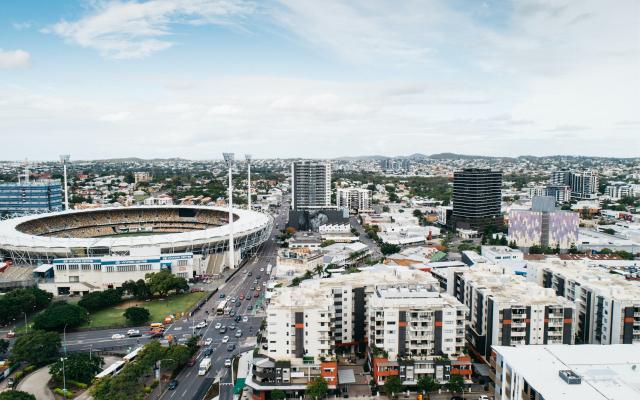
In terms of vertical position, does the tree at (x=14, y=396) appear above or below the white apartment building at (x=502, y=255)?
below

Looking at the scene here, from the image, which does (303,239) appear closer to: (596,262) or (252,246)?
(252,246)

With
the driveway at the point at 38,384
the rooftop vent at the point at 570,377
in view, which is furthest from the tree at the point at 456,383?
the driveway at the point at 38,384

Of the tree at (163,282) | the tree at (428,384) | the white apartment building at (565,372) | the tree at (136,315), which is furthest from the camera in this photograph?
the tree at (163,282)

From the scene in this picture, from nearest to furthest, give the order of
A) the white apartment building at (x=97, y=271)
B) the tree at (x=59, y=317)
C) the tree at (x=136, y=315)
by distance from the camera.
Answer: the tree at (x=59, y=317) → the tree at (x=136, y=315) → the white apartment building at (x=97, y=271)

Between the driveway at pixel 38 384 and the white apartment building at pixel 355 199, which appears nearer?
the driveway at pixel 38 384

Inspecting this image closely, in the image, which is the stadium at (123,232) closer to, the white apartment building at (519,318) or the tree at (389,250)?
the tree at (389,250)

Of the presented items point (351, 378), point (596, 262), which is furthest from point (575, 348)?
point (596, 262)

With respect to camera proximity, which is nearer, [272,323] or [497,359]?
[497,359]
